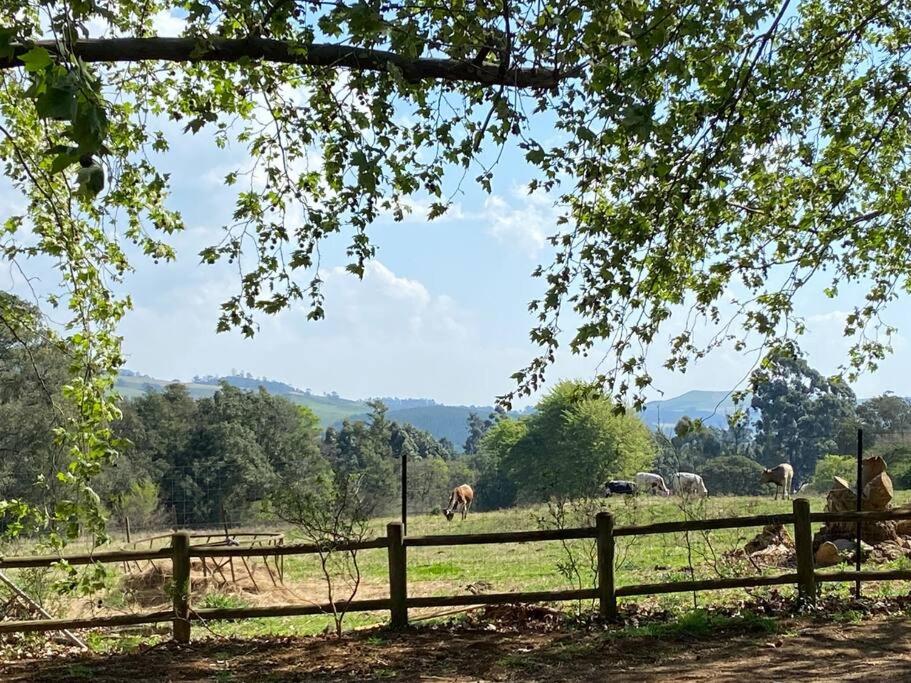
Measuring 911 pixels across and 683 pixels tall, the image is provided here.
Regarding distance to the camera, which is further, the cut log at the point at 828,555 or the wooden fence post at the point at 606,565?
the cut log at the point at 828,555

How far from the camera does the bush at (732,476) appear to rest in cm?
5238

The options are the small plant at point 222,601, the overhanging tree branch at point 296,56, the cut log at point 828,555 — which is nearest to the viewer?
the overhanging tree branch at point 296,56

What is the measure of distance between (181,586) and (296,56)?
493 centimetres

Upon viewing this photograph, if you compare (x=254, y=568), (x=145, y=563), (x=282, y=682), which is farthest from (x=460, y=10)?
(x=145, y=563)

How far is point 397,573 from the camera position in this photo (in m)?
7.76

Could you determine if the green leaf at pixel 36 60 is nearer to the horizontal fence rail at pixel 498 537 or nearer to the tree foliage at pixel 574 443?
the horizontal fence rail at pixel 498 537

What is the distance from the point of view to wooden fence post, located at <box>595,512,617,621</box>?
25.1 feet

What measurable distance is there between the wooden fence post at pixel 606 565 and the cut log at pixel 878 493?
A: 5851mm

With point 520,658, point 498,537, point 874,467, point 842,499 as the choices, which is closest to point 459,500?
point 842,499

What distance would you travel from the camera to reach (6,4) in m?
3.93

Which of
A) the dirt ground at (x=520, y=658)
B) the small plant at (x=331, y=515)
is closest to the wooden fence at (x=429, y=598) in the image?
the small plant at (x=331, y=515)

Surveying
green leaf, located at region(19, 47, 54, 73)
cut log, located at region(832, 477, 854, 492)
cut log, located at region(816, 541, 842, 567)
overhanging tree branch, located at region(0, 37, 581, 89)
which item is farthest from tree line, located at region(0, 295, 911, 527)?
green leaf, located at region(19, 47, 54, 73)

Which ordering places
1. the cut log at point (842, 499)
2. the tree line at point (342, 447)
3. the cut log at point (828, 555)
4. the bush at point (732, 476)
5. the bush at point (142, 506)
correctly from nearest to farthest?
the cut log at point (828, 555) < the cut log at point (842, 499) < the tree line at point (342, 447) < the bush at point (142, 506) < the bush at point (732, 476)

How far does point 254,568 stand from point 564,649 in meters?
9.26
